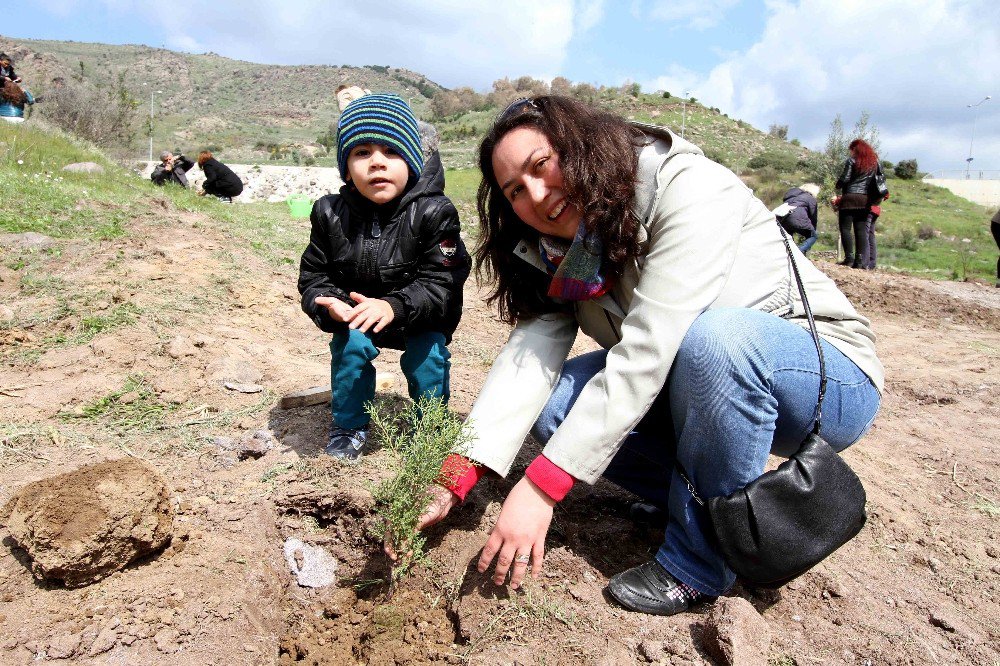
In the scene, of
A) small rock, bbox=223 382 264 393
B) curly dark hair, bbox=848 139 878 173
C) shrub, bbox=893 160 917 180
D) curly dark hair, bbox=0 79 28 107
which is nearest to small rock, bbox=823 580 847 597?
small rock, bbox=223 382 264 393

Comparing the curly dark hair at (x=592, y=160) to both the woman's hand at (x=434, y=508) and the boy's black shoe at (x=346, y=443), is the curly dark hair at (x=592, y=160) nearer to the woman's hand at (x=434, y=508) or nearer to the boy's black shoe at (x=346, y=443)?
the woman's hand at (x=434, y=508)

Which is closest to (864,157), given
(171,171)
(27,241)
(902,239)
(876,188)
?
(876,188)

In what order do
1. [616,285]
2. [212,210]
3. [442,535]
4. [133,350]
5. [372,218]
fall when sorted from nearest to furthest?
[616,285] < [442,535] < [372,218] < [133,350] < [212,210]

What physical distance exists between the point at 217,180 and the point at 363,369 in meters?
10.2

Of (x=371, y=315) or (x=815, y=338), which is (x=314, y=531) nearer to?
(x=371, y=315)

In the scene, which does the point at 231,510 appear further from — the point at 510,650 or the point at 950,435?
the point at 950,435

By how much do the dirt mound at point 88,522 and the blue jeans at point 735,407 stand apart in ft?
4.70

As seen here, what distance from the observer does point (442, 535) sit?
1.96 metres

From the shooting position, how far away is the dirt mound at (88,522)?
1.60 metres

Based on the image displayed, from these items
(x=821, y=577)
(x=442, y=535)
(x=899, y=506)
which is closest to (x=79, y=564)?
(x=442, y=535)

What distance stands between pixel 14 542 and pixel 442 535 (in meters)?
1.22

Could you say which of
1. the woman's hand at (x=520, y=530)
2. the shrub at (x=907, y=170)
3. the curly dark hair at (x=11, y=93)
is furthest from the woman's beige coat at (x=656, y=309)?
the shrub at (x=907, y=170)

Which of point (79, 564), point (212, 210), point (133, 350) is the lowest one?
point (79, 564)

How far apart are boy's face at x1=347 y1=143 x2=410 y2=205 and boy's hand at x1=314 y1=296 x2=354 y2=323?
43 centimetres
